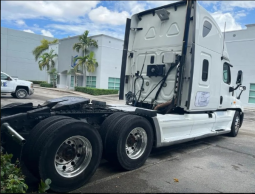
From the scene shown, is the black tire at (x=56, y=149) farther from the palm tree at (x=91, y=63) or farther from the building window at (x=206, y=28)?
the palm tree at (x=91, y=63)

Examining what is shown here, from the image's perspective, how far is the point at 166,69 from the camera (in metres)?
6.05

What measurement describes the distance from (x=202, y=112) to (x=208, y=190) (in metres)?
3.20

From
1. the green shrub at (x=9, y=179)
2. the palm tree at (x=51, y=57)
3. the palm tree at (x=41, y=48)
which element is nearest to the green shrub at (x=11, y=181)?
the green shrub at (x=9, y=179)

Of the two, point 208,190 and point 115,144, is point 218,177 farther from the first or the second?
point 115,144

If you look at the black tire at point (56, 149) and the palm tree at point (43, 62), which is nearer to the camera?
the black tire at point (56, 149)

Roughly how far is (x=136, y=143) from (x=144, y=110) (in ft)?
2.29

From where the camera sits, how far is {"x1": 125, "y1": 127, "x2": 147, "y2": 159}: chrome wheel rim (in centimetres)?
447

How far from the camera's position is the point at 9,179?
301 centimetres

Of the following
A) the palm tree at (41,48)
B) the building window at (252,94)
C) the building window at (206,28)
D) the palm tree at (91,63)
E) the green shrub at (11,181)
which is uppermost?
the palm tree at (41,48)

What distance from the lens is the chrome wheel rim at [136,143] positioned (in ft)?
14.7

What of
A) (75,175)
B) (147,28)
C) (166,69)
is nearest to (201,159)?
(166,69)

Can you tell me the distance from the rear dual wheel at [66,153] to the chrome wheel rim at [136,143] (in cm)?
84

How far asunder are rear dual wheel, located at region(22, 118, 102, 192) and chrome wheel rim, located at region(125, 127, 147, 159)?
0.84 m

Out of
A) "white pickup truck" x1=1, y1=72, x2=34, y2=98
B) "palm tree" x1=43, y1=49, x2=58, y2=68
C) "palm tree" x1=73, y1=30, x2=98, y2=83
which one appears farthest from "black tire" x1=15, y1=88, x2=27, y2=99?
"palm tree" x1=43, y1=49, x2=58, y2=68
